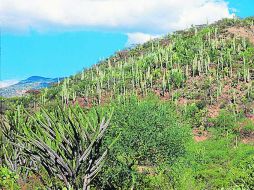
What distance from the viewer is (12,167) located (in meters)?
21.3

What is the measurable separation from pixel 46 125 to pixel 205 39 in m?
61.5

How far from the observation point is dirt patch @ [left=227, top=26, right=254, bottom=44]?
70775 mm

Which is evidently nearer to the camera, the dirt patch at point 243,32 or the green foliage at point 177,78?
the green foliage at point 177,78

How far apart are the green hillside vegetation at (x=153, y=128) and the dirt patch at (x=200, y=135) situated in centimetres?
16

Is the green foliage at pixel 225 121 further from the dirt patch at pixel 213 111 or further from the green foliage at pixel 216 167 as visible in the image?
the green foliage at pixel 216 167

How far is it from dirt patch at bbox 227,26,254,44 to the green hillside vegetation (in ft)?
0.52

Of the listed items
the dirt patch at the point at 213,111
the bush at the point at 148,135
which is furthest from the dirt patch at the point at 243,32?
the bush at the point at 148,135

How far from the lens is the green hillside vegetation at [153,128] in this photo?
13688 millimetres

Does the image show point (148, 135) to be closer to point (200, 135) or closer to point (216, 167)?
point (216, 167)

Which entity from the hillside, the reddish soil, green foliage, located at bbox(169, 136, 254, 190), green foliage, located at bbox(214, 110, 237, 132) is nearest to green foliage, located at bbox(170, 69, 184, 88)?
the hillside

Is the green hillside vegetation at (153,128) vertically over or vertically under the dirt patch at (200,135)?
over

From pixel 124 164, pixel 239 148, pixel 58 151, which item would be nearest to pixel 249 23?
pixel 239 148

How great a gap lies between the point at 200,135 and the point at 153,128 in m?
22.9

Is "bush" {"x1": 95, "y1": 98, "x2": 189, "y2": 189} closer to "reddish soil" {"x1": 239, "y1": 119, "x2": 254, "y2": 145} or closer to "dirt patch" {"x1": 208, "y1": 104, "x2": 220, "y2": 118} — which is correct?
"reddish soil" {"x1": 239, "y1": 119, "x2": 254, "y2": 145}
